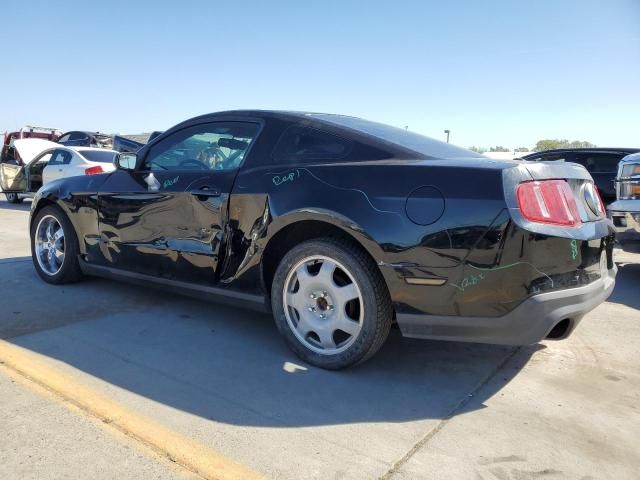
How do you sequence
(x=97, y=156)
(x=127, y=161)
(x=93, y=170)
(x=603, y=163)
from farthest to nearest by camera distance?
(x=97, y=156) < (x=93, y=170) < (x=603, y=163) < (x=127, y=161)

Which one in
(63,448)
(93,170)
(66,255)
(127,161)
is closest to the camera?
(63,448)

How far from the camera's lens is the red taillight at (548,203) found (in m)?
2.62

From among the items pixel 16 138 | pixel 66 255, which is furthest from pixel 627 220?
pixel 16 138

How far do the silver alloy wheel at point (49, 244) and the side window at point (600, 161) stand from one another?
793cm

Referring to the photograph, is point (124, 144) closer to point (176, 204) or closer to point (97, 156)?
point (97, 156)

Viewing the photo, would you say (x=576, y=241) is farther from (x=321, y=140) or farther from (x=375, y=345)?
(x=321, y=140)

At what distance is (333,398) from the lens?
2.82 meters

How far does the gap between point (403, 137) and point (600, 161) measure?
6882 mm

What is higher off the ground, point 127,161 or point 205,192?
point 127,161

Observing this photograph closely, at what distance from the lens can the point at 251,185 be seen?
342 cm

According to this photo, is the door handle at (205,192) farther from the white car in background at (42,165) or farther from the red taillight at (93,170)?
the white car in background at (42,165)

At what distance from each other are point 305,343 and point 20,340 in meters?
1.91

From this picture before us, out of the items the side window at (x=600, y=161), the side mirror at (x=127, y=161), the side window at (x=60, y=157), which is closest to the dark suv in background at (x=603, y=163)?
the side window at (x=600, y=161)

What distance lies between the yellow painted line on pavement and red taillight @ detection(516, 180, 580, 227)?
1761mm
